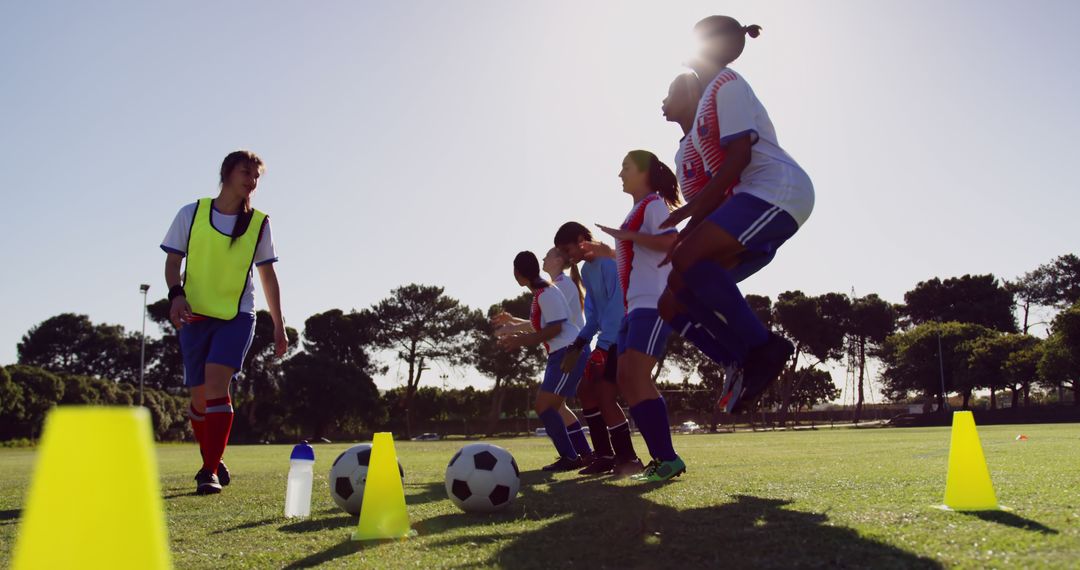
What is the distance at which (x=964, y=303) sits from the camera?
260 ft

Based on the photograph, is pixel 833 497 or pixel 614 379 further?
pixel 614 379

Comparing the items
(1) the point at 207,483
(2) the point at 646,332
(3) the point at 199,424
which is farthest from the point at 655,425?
(3) the point at 199,424

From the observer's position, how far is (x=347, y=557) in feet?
8.26

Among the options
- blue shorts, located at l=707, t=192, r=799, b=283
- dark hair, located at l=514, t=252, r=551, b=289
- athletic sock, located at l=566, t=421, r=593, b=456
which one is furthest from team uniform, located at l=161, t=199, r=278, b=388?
blue shorts, located at l=707, t=192, r=799, b=283

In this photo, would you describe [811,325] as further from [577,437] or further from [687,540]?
[687,540]

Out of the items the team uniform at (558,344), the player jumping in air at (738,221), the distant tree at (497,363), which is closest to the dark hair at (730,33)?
the player jumping in air at (738,221)

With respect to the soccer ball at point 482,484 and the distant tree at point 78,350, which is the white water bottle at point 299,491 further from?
the distant tree at point 78,350

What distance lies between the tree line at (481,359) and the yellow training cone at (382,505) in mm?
43346

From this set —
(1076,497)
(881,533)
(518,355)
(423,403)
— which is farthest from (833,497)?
(423,403)

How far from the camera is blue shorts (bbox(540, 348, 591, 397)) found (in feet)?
23.1

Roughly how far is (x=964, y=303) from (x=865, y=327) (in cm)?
1058

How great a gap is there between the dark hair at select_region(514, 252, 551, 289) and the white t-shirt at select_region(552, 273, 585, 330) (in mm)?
285

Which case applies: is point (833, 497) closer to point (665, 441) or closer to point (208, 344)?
point (665, 441)

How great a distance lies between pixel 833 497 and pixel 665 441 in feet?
4.84
